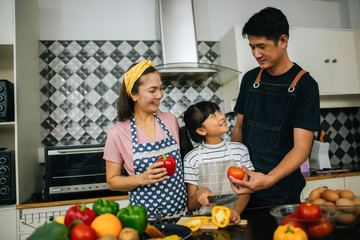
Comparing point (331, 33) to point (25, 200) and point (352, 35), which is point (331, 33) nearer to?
point (352, 35)

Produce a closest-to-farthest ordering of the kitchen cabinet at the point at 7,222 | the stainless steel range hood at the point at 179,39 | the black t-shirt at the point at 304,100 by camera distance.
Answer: the black t-shirt at the point at 304,100
the kitchen cabinet at the point at 7,222
the stainless steel range hood at the point at 179,39

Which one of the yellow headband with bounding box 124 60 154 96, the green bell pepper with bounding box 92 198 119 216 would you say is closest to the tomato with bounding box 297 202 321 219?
the green bell pepper with bounding box 92 198 119 216

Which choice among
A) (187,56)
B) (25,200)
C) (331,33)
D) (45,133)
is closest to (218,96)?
(187,56)

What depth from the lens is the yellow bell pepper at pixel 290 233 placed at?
2.48 ft

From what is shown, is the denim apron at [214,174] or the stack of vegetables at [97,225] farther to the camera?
the denim apron at [214,174]

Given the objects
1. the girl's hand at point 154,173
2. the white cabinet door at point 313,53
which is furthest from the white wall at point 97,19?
the girl's hand at point 154,173

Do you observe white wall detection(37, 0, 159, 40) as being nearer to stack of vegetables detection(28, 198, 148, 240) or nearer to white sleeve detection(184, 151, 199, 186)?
white sleeve detection(184, 151, 199, 186)

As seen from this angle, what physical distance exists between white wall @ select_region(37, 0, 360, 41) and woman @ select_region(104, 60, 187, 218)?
5.13 feet

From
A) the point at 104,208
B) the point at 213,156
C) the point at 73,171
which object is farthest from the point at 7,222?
the point at 104,208

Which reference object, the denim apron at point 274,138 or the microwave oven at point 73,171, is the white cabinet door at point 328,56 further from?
the microwave oven at point 73,171

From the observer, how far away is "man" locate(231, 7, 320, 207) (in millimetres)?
1386

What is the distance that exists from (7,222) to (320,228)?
2.14 meters

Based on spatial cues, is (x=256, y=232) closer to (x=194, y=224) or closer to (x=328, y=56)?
(x=194, y=224)

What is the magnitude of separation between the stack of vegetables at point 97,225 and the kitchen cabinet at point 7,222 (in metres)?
1.63
